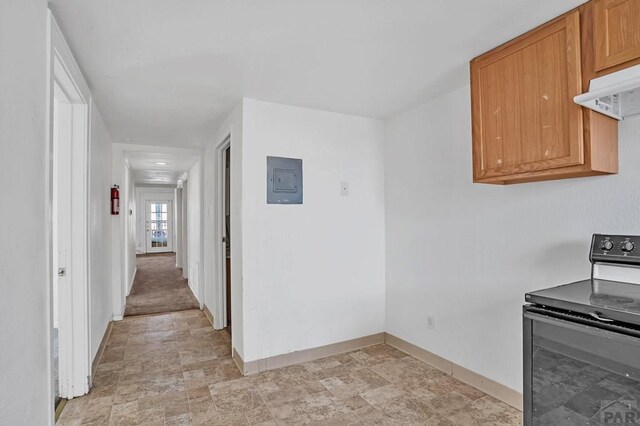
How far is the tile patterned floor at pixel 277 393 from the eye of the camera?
7.10ft

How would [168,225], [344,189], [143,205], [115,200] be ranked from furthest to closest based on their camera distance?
[168,225] → [143,205] → [115,200] → [344,189]

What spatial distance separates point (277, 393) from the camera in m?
2.47

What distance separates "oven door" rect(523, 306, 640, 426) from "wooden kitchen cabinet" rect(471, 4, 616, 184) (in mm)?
794

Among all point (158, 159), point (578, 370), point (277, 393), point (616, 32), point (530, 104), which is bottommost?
point (277, 393)

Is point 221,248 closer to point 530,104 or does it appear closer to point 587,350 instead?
point 530,104

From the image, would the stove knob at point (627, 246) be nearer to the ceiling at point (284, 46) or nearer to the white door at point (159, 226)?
the ceiling at point (284, 46)

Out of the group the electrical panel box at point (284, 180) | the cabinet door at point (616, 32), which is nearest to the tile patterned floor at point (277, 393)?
the electrical panel box at point (284, 180)

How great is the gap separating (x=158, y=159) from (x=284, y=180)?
340 cm

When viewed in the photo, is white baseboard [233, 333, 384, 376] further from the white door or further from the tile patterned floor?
the white door

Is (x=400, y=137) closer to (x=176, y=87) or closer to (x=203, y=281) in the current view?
(x=176, y=87)

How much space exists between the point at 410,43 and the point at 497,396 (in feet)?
7.75

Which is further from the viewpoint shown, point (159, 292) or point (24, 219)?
point (159, 292)

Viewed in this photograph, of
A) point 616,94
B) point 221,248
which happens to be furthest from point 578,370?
point 221,248

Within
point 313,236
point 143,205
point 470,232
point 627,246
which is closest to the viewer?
point 627,246
